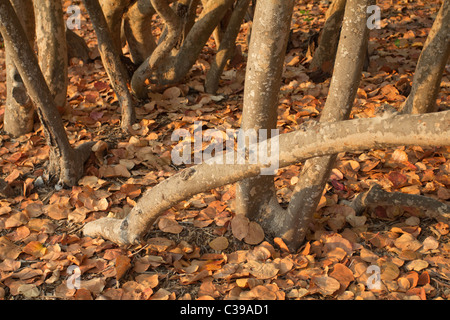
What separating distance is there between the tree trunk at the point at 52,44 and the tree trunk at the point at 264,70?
184 centimetres

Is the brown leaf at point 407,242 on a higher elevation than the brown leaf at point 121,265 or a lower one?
higher

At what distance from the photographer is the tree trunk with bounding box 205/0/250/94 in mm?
3414

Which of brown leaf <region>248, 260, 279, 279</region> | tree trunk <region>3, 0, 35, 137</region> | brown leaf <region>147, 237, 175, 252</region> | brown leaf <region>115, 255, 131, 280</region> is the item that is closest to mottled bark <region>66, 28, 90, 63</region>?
tree trunk <region>3, 0, 35, 137</region>

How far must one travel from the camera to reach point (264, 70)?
1.88 meters

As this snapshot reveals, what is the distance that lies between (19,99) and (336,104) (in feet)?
7.40

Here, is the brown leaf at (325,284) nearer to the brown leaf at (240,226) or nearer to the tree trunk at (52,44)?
the brown leaf at (240,226)

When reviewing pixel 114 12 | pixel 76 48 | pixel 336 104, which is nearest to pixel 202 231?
pixel 336 104

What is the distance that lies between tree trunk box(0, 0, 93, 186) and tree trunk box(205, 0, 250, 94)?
1.17 metres

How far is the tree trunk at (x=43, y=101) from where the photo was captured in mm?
2404

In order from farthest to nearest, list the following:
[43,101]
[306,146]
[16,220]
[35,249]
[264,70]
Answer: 1. [43,101]
2. [16,220]
3. [35,249]
4. [264,70]
5. [306,146]

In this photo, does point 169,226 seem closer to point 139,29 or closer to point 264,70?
Answer: point 264,70

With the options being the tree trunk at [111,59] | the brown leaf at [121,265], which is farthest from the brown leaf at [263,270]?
the tree trunk at [111,59]

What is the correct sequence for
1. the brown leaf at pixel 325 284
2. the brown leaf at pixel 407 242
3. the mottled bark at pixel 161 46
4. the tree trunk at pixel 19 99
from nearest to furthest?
the brown leaf at pixel 325 284
the brown leaf at pixel 407 242
the mottled bark at pixel 161 46
the tree trunk at pixel 19 99

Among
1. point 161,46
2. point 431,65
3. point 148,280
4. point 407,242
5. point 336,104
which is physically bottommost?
point 148,280
